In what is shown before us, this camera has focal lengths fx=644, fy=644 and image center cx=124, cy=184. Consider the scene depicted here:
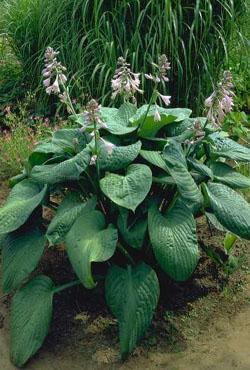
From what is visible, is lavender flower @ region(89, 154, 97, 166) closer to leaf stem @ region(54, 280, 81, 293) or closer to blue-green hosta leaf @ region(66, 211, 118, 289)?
blue-green hosta leaf @ region(66, 211, 118, 289)

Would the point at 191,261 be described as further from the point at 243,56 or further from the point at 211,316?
the point at 243,56

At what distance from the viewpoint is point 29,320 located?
9.41 feet

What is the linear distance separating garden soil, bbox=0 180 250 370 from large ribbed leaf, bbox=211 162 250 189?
0.50 meters

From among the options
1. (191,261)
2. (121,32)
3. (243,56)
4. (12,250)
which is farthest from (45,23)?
(191,261)

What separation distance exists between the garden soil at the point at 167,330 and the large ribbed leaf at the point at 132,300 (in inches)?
6.0

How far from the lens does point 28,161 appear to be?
3.32 m

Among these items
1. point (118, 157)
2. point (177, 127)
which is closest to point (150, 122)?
point (177, 127)

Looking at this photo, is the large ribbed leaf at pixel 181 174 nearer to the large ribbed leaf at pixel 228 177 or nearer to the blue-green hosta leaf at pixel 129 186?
the blue-green hosta leaf at pixel 129 186

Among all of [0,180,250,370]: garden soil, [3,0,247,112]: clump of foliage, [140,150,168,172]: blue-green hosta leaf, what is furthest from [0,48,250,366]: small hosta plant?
[3,0,247,112]: clump of foliage

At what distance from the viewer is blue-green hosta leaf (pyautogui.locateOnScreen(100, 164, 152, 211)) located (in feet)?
8.93

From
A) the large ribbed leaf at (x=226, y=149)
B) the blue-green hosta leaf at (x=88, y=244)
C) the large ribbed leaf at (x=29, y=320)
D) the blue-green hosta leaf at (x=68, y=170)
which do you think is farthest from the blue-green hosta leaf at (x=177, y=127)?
the large ribbed leaf at (x=29, y=320)

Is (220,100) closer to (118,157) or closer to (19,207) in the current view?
(118,157)

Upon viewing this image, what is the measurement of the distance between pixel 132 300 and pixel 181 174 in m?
0.59

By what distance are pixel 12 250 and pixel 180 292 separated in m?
0.87
